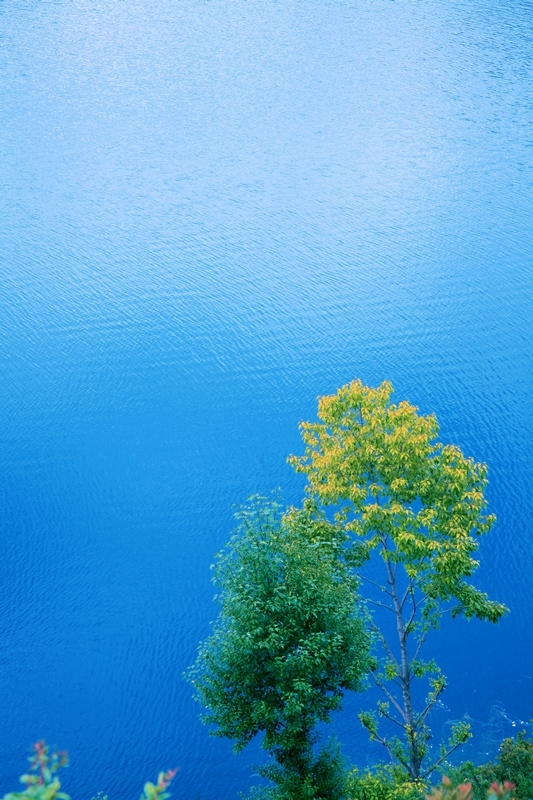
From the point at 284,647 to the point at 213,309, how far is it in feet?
53.4

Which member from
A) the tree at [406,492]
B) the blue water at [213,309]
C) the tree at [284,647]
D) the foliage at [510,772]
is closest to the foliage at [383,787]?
the tree at [406,492]

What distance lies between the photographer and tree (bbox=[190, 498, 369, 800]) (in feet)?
33.0

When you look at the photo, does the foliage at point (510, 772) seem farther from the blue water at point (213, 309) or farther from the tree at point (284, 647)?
the blue water at point (213, 309)

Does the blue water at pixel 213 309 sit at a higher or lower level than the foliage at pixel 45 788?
higher

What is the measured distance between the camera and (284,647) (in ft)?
33.1

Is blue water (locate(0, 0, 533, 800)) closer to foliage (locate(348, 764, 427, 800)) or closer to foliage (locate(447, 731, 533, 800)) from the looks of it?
foliage (locate(447, 731, 533, 800))

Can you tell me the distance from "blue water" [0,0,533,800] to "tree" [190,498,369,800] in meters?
3.45

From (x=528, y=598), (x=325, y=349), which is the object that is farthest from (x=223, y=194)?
(x=528, y=598)

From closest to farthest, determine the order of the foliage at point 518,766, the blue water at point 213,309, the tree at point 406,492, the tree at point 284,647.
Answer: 1. the tree at point 284,647
2. the foliage at point 518,766
3. the tree at point 406,492
4. the blue water at point 213,309

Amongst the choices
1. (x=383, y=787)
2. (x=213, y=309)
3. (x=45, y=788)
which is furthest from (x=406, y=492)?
(x=213, y=309)

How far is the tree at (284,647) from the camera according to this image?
10.1 m

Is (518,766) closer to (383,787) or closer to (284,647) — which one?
(383,787)

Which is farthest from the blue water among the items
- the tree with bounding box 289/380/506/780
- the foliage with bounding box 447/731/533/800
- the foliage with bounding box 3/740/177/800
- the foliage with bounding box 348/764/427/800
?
the foliage with bounding box 3/740/177/800

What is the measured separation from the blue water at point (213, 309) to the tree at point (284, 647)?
11.3ft
